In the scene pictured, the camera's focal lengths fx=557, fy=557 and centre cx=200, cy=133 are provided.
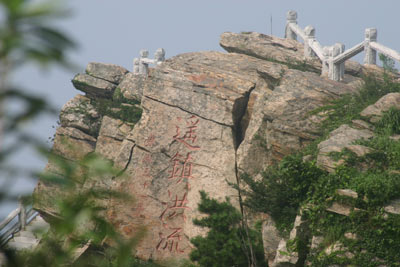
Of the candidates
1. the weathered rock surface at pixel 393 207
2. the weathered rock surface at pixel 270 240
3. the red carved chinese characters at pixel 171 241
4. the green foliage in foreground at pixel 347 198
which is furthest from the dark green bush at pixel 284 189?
the red carved chinese characters at pixel 171 241

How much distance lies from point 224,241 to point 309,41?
579 centimetres

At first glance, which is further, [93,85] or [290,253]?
[93,85]

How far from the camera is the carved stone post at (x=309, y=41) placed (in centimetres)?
1304

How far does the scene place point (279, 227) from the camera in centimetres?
909

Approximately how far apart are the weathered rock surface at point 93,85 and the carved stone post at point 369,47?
5.87m

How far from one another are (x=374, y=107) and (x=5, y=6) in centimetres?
948

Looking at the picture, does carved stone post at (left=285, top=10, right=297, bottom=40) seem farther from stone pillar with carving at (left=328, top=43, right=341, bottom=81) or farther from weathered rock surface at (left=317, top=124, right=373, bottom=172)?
weathered rock surface at (left=317, top=124, right=373, bottom=172)

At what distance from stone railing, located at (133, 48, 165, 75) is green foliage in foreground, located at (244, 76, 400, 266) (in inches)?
239

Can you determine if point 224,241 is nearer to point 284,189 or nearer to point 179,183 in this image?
point 284,189

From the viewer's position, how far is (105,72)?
13.5 m

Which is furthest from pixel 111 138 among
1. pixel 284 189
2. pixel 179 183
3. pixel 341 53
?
pixel 341 53

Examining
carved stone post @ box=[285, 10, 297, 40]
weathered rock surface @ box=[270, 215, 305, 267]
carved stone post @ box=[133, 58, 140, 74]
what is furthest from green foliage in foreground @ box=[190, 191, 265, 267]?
carved stone post @ box=[133, 58, 140, 74]

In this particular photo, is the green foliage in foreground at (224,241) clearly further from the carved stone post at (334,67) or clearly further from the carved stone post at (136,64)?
the carved stone post at (136,64)

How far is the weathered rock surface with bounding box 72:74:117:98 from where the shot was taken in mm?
13234
